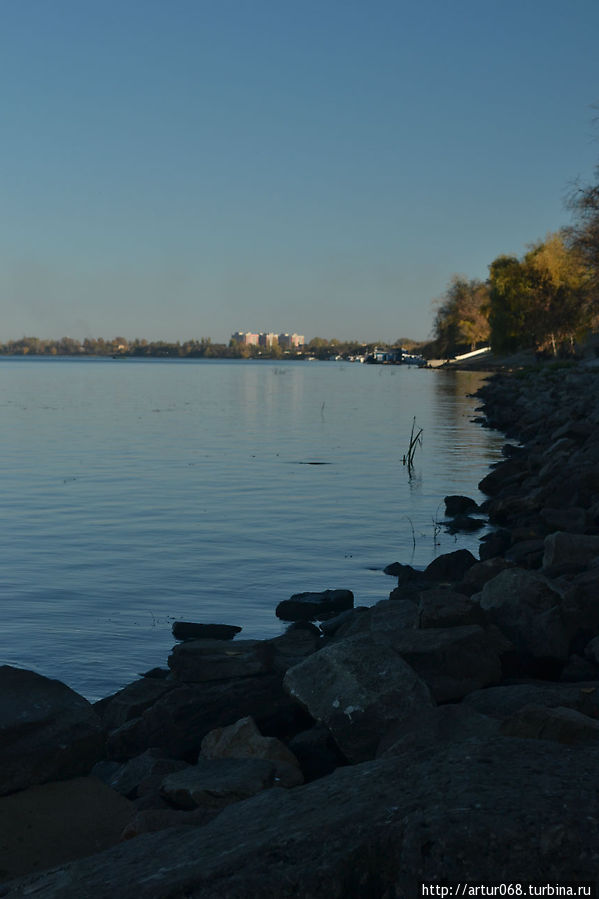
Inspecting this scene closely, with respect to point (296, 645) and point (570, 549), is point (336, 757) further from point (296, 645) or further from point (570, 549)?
point (570, 549)

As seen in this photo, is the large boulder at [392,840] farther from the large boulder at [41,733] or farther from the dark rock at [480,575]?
the dark rock at [480,575]

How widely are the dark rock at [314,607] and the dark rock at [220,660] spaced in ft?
9.46

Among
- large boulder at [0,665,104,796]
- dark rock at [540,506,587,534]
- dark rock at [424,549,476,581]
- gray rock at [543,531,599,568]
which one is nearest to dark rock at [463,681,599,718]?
large boulder at [0,665,104,796]

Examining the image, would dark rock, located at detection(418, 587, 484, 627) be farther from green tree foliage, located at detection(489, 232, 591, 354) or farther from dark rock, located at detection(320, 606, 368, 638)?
green tree foliage, located at detection(489, 232, 591, 354)

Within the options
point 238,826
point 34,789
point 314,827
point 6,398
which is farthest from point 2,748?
point 6,398

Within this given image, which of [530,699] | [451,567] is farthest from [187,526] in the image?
[530,699]

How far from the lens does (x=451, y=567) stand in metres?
12.1

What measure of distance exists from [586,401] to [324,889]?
101 ft

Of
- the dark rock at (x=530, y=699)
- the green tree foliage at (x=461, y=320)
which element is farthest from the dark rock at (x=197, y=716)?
the green tree foliage at (x=461, y=320)

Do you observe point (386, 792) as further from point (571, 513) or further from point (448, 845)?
point (571, 513)

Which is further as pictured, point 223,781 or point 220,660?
point 220,660

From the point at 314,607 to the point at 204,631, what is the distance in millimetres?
1630

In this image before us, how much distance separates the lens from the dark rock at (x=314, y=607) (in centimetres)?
1147

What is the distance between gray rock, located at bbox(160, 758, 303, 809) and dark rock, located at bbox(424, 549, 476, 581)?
683cm
